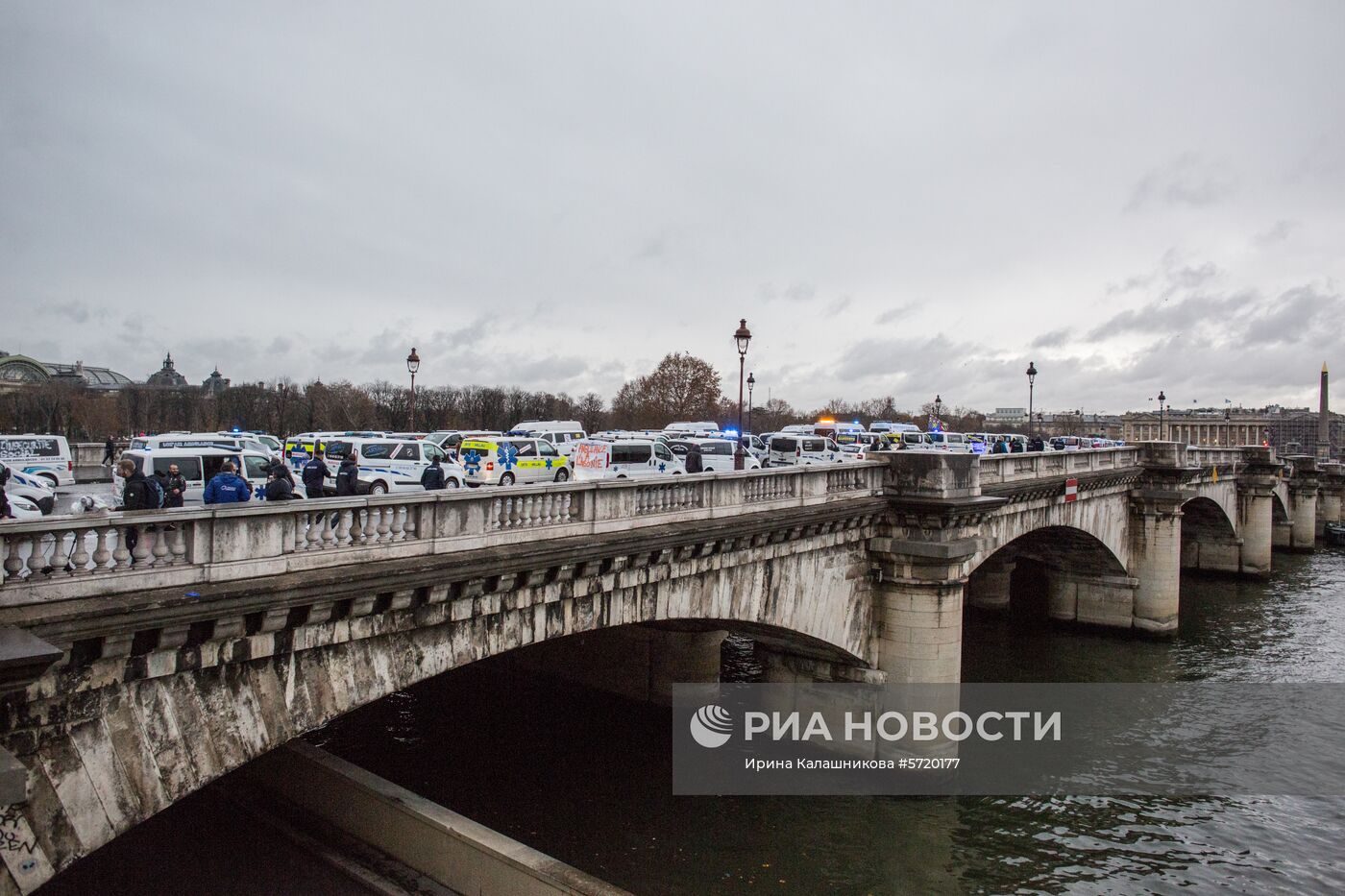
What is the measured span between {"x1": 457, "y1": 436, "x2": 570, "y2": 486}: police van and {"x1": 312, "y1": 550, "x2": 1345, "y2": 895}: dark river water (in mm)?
7026

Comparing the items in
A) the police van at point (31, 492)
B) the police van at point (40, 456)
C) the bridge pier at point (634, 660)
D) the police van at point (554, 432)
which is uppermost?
the police van at point (554, 432)

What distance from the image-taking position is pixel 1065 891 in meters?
14.8

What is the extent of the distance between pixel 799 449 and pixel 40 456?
29224 millimetres

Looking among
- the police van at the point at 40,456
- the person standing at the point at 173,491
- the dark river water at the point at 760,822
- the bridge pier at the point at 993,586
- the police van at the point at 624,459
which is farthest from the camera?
the bridge pier at the point at 993,586

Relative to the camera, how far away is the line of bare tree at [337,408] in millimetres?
79312

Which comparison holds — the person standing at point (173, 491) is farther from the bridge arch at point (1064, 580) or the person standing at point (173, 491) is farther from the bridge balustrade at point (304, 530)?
the bridge arch at point (1064, 580)

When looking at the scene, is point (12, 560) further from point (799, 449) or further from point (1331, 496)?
point (1331, 496)

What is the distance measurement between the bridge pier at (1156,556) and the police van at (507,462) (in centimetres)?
2186

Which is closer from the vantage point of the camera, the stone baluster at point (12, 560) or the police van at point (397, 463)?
the stone baluster at point (12, 560)

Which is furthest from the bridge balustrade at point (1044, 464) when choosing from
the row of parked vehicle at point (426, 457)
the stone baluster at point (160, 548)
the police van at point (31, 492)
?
the police van at point (31, 492)

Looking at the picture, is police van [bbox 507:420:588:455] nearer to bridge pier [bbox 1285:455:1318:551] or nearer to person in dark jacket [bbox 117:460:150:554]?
person in dark jacket [bbox 117:460:150:554]

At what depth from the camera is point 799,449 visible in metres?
38.2

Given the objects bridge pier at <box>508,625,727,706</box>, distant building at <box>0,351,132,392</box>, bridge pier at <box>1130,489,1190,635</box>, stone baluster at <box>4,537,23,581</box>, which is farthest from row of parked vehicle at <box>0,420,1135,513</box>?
distant building at <box>0,351,132,392</box>

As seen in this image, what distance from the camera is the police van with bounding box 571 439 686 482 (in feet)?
86.2
